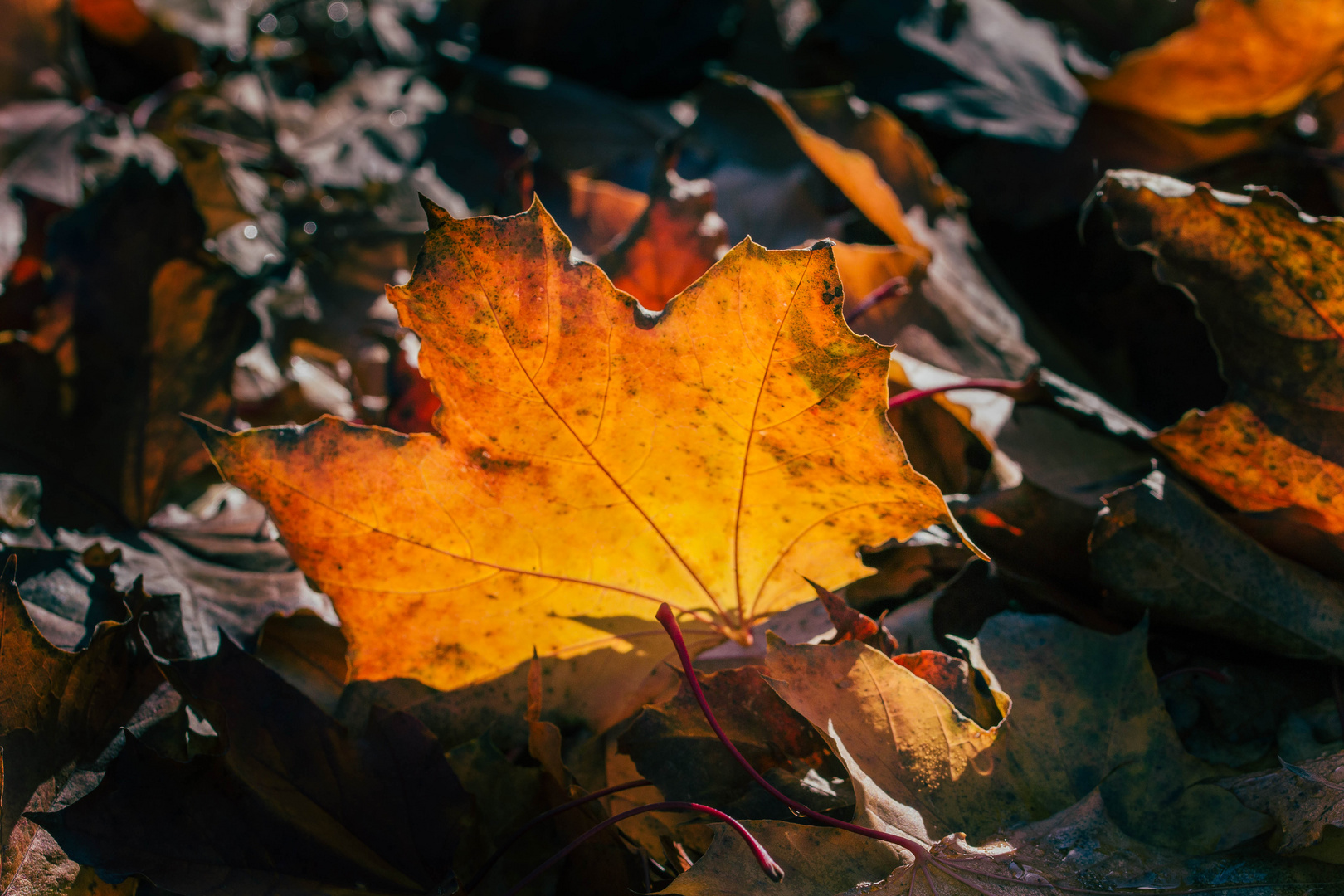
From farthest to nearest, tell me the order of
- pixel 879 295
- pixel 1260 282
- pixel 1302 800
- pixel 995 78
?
pixel 995 78 → pixel 879 295 → pixel 1260 282 → pixel 1302 800

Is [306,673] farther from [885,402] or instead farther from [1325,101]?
[1325,101]

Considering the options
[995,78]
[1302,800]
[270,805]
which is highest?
[995,78]

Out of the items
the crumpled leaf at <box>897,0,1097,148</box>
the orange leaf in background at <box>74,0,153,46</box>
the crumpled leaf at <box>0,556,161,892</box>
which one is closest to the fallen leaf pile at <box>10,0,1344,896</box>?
the crumpled leaf at <box>0,556,161,892</box>

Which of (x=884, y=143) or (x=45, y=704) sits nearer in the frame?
(x=45, y=704)

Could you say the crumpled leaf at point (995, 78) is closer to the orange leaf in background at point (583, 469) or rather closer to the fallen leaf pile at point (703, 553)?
the fallen leaf pile at point (703, 553)

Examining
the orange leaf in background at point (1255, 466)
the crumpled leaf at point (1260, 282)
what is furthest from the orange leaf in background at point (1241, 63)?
the orange leaf in background at point (1255, 466)

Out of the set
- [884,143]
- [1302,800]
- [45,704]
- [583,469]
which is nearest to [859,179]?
[884,143]

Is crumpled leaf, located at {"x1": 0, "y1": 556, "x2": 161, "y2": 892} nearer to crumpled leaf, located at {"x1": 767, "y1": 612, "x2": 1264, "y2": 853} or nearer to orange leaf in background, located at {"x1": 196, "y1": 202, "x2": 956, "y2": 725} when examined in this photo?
orange leaf in background, located at {"x1": 196, "y1": 202, "x2": 956, "y2": 725}

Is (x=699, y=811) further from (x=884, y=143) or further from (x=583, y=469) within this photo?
(x=884, y=143)
